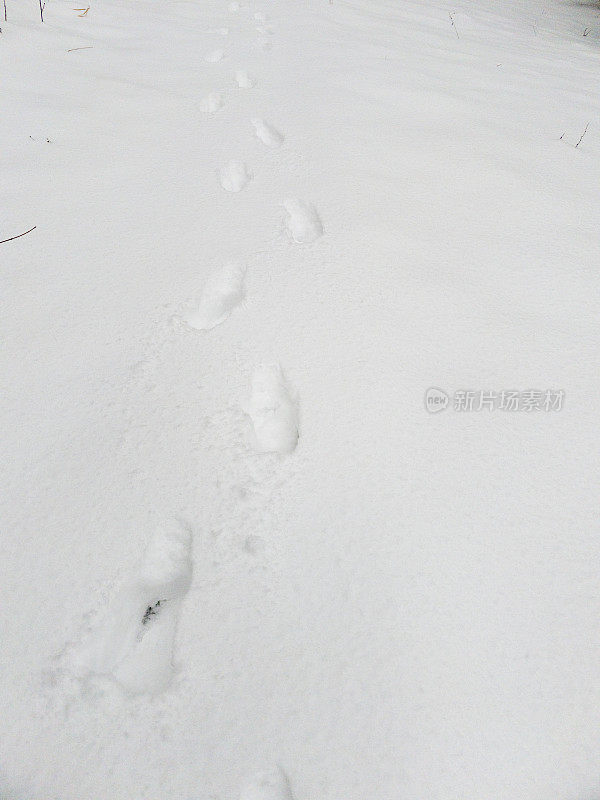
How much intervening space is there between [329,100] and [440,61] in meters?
0.65

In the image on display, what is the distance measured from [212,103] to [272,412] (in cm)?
118

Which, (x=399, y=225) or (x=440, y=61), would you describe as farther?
(x=440, y=61)

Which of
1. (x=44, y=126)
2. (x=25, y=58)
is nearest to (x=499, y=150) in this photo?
(x=44, y=126)

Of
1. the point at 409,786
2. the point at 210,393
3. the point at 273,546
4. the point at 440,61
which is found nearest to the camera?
the point at 409,786

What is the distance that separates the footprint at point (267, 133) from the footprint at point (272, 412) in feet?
2.59

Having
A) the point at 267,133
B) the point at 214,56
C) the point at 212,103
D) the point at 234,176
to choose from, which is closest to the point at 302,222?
the point at 234,176

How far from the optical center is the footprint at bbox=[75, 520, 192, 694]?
44 centimetres

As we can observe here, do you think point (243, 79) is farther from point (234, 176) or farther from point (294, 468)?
point (294, 468)

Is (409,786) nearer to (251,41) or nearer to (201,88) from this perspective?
(201,88)

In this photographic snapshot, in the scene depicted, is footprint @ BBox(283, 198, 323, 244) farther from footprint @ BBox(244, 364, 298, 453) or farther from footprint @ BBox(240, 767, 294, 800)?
footprint @ BBox(240, 767, 294, 800)

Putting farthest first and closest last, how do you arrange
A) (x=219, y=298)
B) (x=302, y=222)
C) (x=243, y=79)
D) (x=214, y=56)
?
1. (x=214, y=56)
2. (x=243, y=79)
3. (x=302, y=222)
4. (x=219, y=298)

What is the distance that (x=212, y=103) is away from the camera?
54.2 inches

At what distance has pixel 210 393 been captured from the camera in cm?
66

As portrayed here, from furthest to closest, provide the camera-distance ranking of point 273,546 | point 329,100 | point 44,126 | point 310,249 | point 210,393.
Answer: point 329,100 < point 44,126 < point 310,249 < point 210,393 < point 273,546
